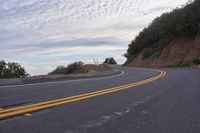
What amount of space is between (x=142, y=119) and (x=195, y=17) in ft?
180

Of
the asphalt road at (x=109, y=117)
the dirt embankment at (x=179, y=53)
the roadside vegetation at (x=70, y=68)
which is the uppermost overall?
the dirt embankment at (x=179, y=53)

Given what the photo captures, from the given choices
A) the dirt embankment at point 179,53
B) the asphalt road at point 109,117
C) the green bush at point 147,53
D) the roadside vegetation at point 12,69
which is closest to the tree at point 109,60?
the green bush at point 147,53

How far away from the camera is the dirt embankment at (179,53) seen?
57688mm

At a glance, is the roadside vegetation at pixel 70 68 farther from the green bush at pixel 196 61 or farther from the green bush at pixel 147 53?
the green bush at pixel 147 53

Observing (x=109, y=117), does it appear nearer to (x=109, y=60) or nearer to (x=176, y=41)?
(x=176, y=41)

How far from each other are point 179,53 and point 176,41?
459cm

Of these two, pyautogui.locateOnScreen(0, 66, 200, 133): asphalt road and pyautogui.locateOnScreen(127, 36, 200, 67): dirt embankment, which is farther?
pyautogui.locateOnScreen(127, 36, 200, 67): dirt embankment

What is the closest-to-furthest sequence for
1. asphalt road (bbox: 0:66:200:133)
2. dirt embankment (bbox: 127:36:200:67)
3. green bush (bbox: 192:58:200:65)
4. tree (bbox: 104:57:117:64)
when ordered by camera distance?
asphalt road (bbox: 0:66:200:133) → green bush (bbox: 192:58:200:65) → dirt embankment (bbox: 127:36:200:67) → tree (bbox: 104:57:117:64)

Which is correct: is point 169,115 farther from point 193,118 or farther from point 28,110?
point 28,110

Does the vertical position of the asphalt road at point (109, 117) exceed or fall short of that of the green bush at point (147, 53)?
it falls short

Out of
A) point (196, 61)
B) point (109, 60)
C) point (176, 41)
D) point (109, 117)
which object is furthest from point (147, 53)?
point (109, 117)

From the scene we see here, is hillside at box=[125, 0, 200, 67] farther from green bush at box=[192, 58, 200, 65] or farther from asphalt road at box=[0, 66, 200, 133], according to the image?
asphalt road at box=[0, 66, 200, 133]

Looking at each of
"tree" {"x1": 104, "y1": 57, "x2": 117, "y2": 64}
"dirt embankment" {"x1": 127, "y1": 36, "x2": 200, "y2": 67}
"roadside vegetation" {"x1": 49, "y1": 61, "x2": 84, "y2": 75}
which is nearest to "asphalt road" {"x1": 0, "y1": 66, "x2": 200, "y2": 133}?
"roadside vegetation" {"x1": 49, "y1": 61, "x2": 84, "y2": 75}

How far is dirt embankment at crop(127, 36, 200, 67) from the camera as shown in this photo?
189ft
